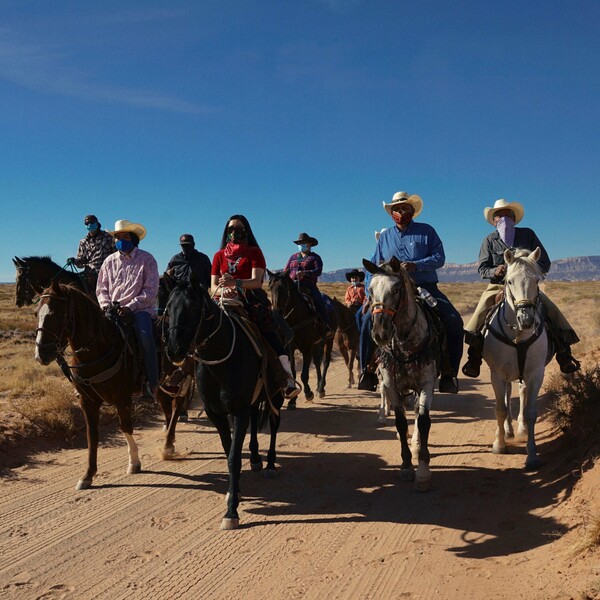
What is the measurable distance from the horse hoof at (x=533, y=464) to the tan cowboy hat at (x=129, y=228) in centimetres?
602

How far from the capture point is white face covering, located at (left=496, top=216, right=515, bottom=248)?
299 inches

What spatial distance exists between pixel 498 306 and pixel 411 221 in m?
1.64

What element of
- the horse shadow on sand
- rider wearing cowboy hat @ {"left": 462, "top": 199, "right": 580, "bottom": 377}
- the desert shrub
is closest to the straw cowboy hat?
rider wearing cowboy hat @ {"left": 462, "top": 199, "right": 580, "bottom": 377}

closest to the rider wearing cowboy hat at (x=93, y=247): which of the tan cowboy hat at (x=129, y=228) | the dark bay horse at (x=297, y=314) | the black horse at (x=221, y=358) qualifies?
the tan cowboy hat at (x=129, y=228)

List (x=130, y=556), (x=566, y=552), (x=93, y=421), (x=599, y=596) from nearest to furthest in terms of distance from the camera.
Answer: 1. (x=599, y=596)
2. (x=566, y=552)
3. (x=130, y=556)
4. (x=93, y=421)

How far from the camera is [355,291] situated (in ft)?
48.4

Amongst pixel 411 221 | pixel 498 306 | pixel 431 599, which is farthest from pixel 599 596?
pixel 411 221

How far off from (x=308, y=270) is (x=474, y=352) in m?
5.23

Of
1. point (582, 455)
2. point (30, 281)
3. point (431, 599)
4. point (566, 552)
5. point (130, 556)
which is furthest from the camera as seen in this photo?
point (30, 281)

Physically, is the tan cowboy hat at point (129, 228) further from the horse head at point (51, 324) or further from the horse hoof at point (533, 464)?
the horse hoof at point (533, 464)

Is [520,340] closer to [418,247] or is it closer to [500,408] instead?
[500,408]

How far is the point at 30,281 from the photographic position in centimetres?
840

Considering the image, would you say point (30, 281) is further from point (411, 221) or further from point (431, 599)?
point (431, 599)

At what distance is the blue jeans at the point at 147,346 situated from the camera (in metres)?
7.11
